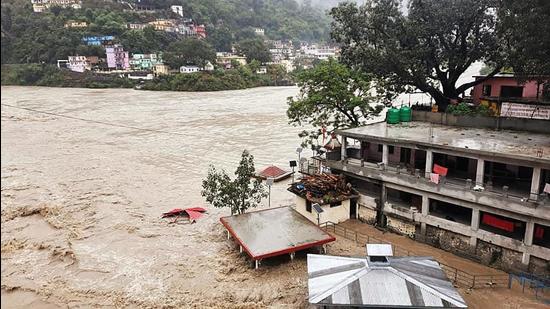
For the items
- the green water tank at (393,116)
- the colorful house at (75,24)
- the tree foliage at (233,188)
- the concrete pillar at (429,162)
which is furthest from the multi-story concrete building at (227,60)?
the concrete pillar at (429,162)

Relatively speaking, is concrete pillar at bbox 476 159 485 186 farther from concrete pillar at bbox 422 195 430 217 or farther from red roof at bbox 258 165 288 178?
red roof at bbox 258 165 288 178

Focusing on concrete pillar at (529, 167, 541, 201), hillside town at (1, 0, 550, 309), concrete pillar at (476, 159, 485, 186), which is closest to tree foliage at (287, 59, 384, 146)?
hillside town at (1, 0, 550, 309)

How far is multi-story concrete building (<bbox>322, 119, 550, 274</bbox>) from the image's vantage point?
46.6ft

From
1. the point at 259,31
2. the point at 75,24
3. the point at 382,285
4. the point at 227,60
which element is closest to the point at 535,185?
the point at 382,285

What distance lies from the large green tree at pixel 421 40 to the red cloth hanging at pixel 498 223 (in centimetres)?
1021

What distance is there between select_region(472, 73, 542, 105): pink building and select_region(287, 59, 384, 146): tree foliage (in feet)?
17.8

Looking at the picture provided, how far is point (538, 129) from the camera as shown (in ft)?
61.0

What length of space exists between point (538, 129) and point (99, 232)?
19.7m

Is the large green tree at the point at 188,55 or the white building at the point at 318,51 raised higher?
the white building at the point at 318,51

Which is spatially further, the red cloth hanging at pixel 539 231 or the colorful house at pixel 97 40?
the colorful house at pixel 97 40

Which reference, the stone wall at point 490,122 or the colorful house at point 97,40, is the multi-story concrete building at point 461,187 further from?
the colorful house at point 97,40

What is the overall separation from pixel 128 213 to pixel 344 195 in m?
11.3

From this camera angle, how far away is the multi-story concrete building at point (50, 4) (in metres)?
101

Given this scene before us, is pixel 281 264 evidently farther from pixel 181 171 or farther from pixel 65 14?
pixel 65 14
